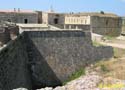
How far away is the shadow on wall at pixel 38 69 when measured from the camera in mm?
22250

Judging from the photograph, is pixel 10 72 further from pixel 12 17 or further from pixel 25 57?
pixel 12 17

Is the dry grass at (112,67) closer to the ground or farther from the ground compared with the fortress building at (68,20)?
closer to the ground

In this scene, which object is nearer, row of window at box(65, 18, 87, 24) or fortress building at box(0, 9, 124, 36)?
fortress building at box(0, 9, 124, 36)

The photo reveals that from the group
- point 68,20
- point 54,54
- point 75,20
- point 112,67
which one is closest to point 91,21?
point 75,20

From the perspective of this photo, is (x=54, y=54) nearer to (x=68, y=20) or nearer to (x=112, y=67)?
(x=112, y=67)

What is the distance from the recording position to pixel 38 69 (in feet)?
73.7

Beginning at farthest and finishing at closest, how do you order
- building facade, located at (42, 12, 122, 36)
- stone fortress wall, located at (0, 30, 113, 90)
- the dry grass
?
building facade, located at (42, 12, 122, 36) → the dry grass → stone fortress wall, located at (0, 30, 113, 90)

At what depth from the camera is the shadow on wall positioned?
22250 millimetres

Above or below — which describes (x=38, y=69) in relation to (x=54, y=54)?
below

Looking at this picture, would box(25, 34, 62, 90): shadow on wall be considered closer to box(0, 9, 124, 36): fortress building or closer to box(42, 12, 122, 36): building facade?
box(0, 9, 124, 36): fortress building

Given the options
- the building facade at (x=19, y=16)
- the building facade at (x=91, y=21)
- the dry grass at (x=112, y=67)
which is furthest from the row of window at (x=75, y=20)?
the dry grass at (x=112, y=67)

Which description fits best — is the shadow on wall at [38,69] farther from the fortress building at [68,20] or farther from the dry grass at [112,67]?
the fortress building at [68,20]

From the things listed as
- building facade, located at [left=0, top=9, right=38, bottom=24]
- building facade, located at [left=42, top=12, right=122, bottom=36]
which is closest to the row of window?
building facade, located at [left=42, top=12, right=122, bottom=36]

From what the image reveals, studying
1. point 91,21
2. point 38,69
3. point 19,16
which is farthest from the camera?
point 91,21
